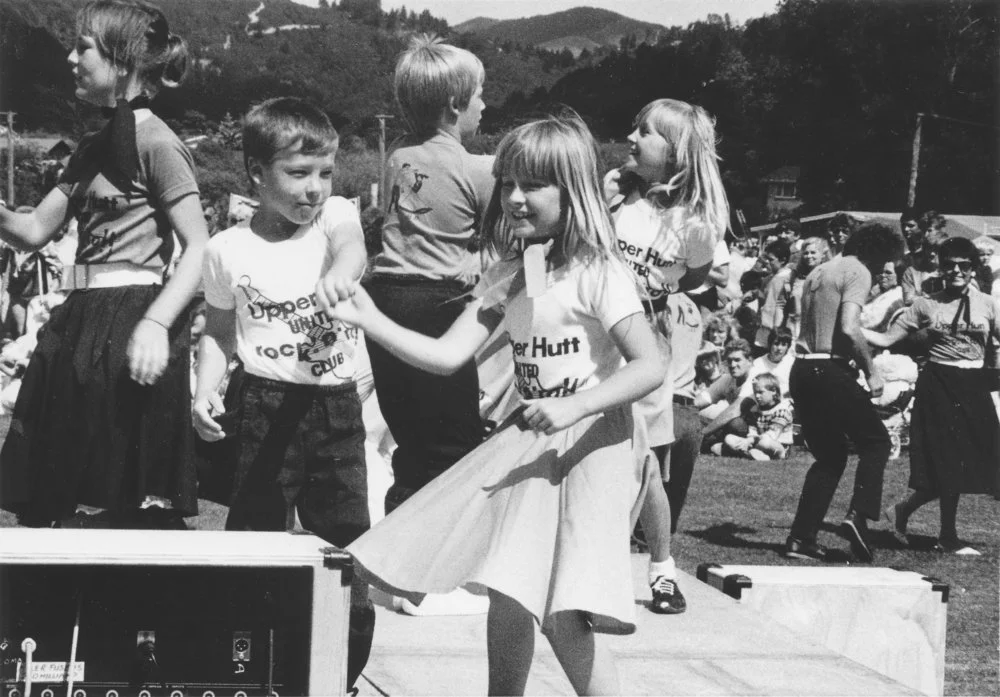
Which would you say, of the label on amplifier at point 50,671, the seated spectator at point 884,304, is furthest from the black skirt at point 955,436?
the label on amplifier at point 50,671

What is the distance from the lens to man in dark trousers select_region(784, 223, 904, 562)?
25.5 feet

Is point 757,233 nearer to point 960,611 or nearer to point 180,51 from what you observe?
point 960,611

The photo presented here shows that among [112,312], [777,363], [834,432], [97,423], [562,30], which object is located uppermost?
[562,30]

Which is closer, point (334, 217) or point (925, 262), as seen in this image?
point (334, 217)

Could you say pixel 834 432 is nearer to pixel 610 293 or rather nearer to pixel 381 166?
pixel 381 166

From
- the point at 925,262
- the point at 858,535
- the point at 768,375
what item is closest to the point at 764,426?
the point at 768,375

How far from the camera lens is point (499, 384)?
18.7 feet

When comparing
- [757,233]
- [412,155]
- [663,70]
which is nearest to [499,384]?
[412,155]

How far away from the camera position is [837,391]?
7758mm

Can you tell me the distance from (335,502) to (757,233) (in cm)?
3147

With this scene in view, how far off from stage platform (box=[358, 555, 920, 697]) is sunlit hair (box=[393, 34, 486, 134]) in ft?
5.82

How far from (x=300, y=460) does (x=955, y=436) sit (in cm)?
596

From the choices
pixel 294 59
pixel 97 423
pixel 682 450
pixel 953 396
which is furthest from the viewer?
pixel 294 59

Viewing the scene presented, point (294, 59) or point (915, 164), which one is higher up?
point (294, 59)
